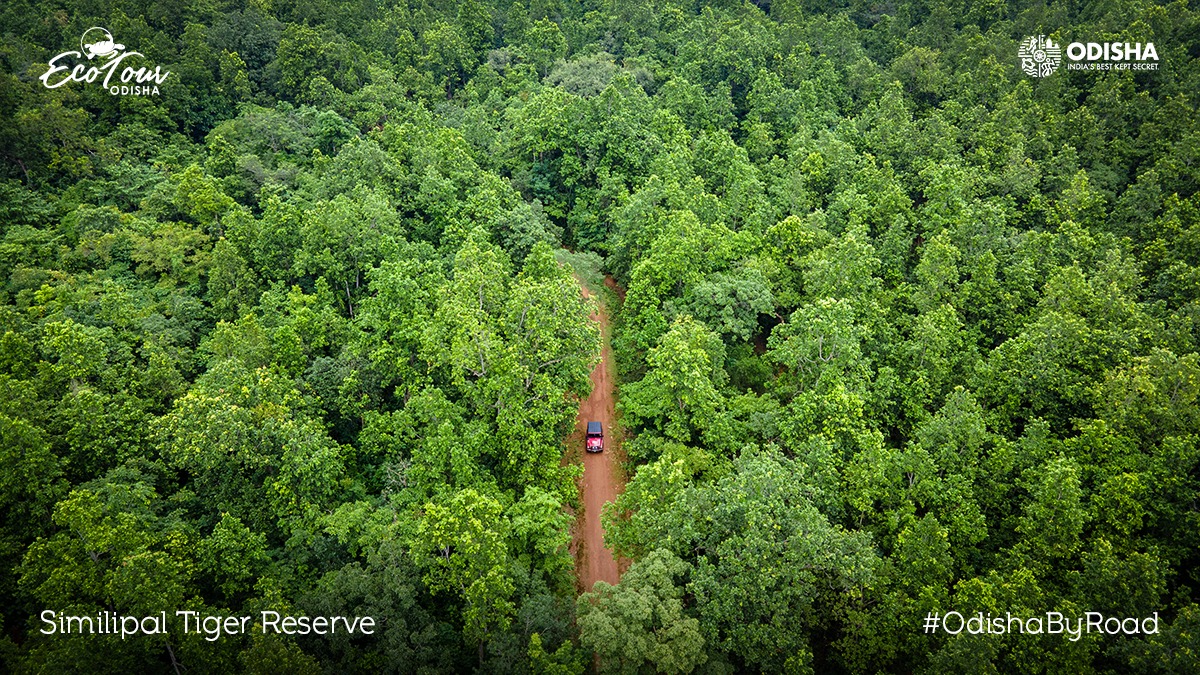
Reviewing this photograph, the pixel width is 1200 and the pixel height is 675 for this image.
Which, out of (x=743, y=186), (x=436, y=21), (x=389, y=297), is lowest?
(x=389, y=297)

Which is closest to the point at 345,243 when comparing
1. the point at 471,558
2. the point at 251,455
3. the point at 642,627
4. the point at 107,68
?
the point at 251,455

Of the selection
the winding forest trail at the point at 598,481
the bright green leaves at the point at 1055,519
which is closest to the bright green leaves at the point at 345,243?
the winding forest trail at the point at 598,481

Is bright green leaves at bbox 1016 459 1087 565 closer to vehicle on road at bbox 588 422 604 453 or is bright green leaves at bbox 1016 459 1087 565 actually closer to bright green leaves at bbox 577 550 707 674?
bright green leaves at bbox 577 550 707 674

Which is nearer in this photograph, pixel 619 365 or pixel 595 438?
pixel 595 438

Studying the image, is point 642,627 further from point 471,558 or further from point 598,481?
point 598,481

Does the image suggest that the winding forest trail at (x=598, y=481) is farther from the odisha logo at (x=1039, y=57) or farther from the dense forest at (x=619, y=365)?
the odisha logo at (x=1039, y=57)

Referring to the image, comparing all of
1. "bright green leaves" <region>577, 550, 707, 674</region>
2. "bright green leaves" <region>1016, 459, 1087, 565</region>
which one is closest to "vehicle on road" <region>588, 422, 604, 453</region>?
"bright green leaves" <region>577, 550, 707, 674</region>

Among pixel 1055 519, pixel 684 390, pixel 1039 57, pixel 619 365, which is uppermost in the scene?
pixel 1039 57

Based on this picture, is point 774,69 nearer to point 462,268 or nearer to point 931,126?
point 931,126

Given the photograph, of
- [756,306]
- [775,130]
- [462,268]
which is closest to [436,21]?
[775,130]
